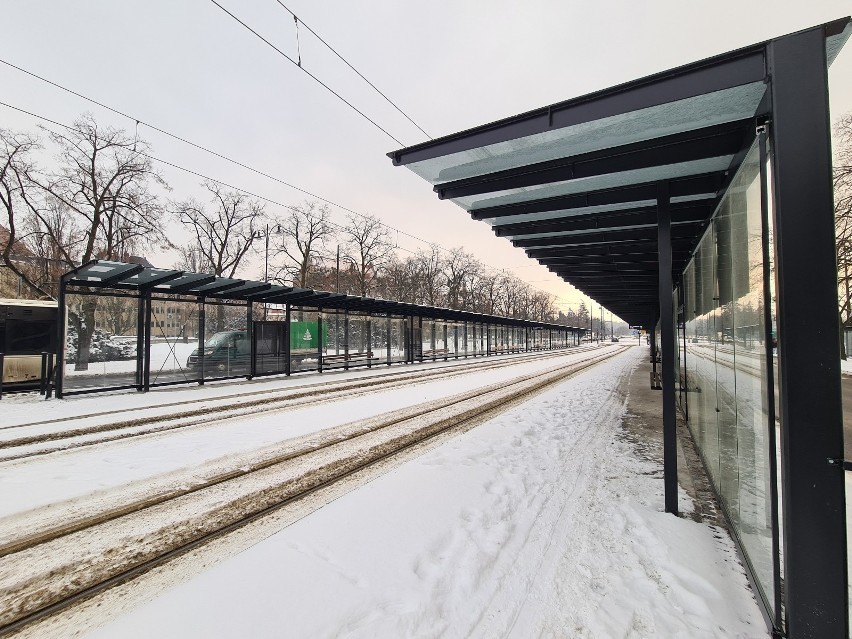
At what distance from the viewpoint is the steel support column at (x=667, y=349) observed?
146 inches

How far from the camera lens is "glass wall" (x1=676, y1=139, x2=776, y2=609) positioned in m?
2.33

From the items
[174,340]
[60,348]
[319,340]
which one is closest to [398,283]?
[319,340]

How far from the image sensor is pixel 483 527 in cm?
345

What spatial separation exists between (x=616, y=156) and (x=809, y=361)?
2.37 m

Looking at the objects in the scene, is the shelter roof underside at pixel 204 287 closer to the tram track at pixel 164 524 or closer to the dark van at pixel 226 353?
the dark van at pixel 226 353

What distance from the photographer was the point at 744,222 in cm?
268

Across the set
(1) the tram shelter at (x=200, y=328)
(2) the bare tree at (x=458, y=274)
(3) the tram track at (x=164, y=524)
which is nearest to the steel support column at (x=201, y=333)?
(1) the tram shelter at (x=200, y=328)

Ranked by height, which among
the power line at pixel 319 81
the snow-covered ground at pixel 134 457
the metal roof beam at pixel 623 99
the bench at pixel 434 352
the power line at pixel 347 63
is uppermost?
the power line at pixel 347 63

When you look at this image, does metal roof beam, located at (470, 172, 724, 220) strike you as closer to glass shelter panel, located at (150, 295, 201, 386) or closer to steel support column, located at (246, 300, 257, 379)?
glass shelter panel, located at (150, 295, 201, 386)

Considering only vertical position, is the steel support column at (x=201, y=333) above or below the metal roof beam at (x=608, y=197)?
below

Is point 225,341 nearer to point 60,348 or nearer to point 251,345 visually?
point 251,345

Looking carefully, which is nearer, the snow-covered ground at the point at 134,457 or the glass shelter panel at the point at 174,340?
the snow-covered ground at the point at 134,457

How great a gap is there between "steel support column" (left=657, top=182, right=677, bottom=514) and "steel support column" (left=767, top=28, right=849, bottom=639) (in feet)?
5.75

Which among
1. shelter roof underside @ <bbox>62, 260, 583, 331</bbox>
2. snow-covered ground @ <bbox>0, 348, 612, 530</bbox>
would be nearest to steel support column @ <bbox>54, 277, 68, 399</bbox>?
shelter roof underside @ <bbox>62, 260, 583, 331</bbox>
